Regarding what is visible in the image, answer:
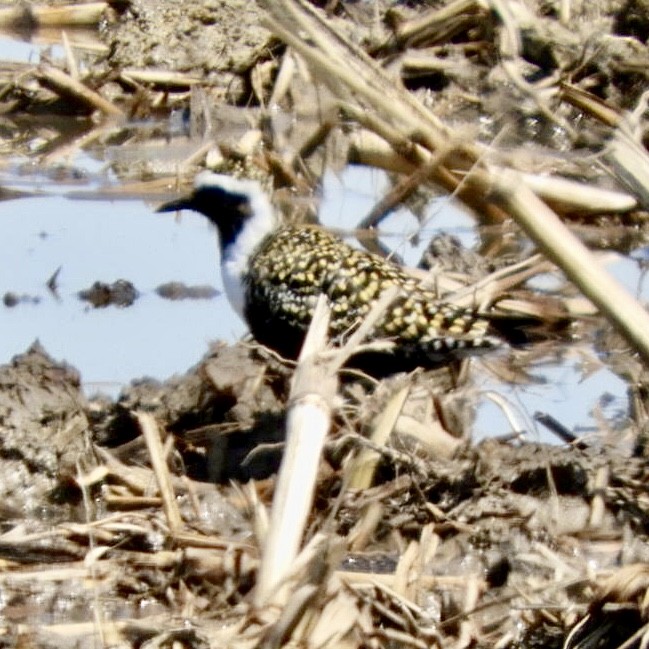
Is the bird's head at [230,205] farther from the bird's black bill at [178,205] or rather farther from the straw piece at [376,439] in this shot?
the straw piece at [376,439]

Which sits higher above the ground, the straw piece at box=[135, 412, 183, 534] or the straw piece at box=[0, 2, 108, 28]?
the straw piece at box=[135, 412, 183, 534]

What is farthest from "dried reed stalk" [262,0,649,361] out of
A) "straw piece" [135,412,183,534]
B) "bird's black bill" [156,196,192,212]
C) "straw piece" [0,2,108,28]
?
"straw piece" [0,2,108,28]

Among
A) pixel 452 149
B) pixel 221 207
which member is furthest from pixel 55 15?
pixel 452 149

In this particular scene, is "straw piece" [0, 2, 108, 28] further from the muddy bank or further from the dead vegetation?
Answer: the muddy bank

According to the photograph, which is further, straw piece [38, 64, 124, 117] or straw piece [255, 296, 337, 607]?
straw piece [38, 64, 124, 117]

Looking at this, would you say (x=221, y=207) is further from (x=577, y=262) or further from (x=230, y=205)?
(x=577, y=262)

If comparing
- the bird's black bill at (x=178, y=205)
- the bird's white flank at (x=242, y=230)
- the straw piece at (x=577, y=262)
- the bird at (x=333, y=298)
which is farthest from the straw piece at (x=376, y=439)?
the bird's black bill at (x=178, y=205)

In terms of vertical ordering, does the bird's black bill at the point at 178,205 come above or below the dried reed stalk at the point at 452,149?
below
